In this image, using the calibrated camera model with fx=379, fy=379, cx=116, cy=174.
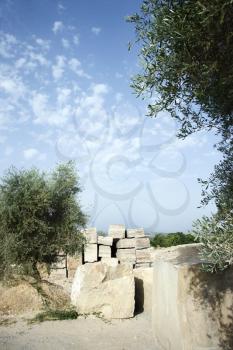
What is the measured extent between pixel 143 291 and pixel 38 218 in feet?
23.2

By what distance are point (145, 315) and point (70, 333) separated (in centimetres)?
275

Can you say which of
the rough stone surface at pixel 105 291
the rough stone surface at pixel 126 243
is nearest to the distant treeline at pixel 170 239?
the rough stone surface at pixel 126 243

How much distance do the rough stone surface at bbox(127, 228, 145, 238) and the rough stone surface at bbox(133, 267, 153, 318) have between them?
9.52 meters

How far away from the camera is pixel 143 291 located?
12.9 m

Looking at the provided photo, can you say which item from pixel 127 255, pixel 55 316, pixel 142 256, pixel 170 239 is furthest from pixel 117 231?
pixel 55 316

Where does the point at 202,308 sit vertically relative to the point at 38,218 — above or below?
below

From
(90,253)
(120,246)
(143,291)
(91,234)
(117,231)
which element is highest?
(117,231)

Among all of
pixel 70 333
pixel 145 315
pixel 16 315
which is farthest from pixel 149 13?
pixel 16 315

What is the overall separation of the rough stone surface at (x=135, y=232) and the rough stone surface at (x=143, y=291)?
31.2ft

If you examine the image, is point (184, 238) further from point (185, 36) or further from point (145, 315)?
point (185, 36)

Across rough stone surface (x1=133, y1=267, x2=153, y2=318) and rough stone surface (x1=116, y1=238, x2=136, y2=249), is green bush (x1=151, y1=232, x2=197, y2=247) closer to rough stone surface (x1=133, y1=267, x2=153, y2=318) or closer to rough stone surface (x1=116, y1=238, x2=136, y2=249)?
rough stone surface (x1=116, y1=238, x2=136, y2=249)

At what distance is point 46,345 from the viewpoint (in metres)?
9.31

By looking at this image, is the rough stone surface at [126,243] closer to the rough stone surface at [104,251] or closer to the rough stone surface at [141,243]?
the rough stone surface at [141,243]

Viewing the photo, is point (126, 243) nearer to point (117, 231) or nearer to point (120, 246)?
point (120, 246)
